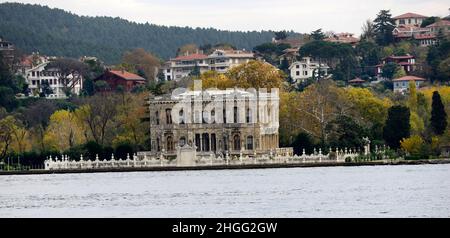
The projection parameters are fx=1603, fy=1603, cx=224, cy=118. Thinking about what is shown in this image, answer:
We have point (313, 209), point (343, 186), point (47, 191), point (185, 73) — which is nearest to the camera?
point (313, 209)

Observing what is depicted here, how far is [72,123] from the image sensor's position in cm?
11531

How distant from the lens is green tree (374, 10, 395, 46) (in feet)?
586

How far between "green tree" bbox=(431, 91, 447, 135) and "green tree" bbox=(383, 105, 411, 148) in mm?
1611

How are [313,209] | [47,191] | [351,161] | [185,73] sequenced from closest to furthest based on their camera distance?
[313,209] < [47,191] < [351,161] < [185,73]

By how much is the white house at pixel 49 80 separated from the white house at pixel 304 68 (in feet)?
76.9

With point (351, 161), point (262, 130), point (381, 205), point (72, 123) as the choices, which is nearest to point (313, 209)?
point (381, 205)

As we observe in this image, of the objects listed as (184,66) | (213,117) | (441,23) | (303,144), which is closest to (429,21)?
(441,23)

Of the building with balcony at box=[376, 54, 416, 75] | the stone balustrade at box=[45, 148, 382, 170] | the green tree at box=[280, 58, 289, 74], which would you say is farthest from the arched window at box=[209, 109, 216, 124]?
the green tree at box=[280, 58, 289, 74]

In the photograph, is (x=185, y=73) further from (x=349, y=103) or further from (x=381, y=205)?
(x=381, y=205)

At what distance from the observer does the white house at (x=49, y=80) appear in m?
173

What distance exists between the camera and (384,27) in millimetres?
178625

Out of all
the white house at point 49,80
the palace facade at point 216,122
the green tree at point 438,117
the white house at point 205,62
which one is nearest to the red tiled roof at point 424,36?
the white house at point 205,62

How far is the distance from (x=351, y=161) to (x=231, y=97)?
11.9m

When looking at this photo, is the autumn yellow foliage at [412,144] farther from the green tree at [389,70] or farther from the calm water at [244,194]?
the green tree at [389,70]
